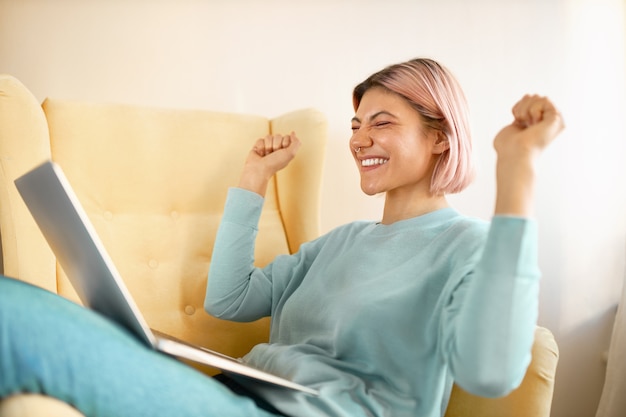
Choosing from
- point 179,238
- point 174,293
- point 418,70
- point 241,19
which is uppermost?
point 241,19

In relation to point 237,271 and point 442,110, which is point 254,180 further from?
point 442,110

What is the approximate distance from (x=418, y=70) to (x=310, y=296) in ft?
1.61

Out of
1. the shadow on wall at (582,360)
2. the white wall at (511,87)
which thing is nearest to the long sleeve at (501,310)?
the white wall at (511,87)

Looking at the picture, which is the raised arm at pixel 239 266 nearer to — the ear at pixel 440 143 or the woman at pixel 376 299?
the woman at pixel 376 299

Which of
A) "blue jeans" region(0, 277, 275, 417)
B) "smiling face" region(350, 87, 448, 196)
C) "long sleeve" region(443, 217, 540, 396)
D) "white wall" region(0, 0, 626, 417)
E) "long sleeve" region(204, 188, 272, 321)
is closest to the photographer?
"blue jeans" region(0, 277, 275, 417)

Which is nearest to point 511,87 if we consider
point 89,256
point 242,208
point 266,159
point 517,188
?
point 266,159

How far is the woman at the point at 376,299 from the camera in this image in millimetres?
556

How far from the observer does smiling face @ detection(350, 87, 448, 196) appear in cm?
101

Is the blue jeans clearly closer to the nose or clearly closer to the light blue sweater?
the light blue sweater

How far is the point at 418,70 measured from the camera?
1047mm

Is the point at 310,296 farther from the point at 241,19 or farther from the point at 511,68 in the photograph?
the point at 511,68

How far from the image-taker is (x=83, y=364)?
542 millimetres

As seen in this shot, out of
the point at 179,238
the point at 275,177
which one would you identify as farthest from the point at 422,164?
the point at 179,238

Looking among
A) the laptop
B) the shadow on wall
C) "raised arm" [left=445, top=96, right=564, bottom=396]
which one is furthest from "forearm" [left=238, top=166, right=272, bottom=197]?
the shadow on wall
